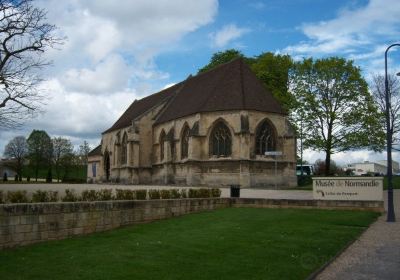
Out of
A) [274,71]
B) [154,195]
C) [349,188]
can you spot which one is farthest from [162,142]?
[154,195]

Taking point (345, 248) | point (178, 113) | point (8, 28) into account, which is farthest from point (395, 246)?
point (178, 113)

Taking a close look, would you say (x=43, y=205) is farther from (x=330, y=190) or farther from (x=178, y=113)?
(x=178, y=113)

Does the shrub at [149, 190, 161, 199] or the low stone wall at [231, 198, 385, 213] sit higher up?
the shrub at [149, 190, 161, 199]

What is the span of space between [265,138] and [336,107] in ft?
26.2

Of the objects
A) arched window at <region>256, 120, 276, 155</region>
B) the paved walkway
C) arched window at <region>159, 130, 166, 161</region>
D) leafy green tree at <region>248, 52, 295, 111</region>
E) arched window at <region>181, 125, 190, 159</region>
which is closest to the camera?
the paved walkway

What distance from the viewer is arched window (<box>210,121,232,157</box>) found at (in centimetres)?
3694

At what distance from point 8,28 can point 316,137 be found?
29357 millimetres

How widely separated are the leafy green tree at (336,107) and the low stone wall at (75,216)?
23944 millimetres

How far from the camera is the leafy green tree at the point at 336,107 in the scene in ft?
128

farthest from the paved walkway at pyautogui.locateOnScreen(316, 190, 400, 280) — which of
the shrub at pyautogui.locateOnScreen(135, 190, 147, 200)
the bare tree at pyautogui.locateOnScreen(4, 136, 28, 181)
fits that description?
the bare tree at pyautogui.locateOnScreen(4, 136, 28, 181)

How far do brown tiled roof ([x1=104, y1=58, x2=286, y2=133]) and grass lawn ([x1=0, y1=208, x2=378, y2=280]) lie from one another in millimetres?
22800

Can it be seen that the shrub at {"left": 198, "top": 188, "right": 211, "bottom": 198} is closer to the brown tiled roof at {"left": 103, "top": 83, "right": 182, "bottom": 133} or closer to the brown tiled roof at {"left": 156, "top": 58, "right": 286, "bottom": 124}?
the brown tiled roof at {"left": 156, "top": 58, "right": 286, "bottom": 124}

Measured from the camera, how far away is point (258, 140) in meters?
36.9

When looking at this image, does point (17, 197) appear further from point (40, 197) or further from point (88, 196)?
point (88, 196)
